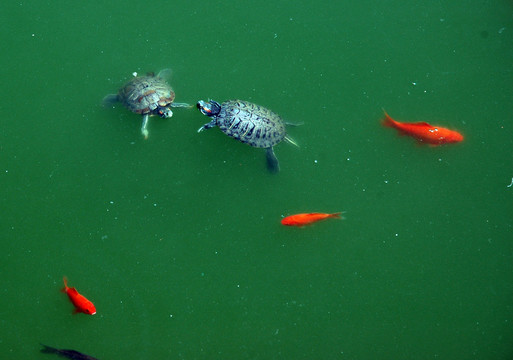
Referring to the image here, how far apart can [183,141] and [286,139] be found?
0.84m

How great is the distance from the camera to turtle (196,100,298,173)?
373cm

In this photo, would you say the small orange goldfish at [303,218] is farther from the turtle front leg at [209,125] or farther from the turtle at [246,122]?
the turtle front leg at [209,125]

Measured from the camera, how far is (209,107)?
3.76 meters

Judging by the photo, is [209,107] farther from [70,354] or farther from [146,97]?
[70,354]

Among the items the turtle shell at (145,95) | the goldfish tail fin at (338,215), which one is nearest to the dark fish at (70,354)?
the turtle shell at (145,95)

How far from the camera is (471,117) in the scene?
403 cm

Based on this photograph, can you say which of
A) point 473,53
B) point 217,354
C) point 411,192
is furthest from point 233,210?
point 473,53

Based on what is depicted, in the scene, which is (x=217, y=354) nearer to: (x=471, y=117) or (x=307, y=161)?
(x=307, y=161)

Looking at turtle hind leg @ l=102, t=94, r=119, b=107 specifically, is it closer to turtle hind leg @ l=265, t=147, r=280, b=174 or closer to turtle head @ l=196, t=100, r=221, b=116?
turtle head @ l=196, t=100, r=221, b=116

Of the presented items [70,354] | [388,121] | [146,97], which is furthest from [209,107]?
[70,354]

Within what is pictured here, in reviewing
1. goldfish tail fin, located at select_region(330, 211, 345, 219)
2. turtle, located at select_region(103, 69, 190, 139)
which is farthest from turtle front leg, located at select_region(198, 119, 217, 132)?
goldfish tail fin, located at select_region(330, 211, 345, 219)

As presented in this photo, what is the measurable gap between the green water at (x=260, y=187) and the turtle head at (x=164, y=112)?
0.10 metres

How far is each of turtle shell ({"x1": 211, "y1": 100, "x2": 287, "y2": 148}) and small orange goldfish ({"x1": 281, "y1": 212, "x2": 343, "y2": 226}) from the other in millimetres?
595

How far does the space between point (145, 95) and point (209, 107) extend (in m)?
0.52
